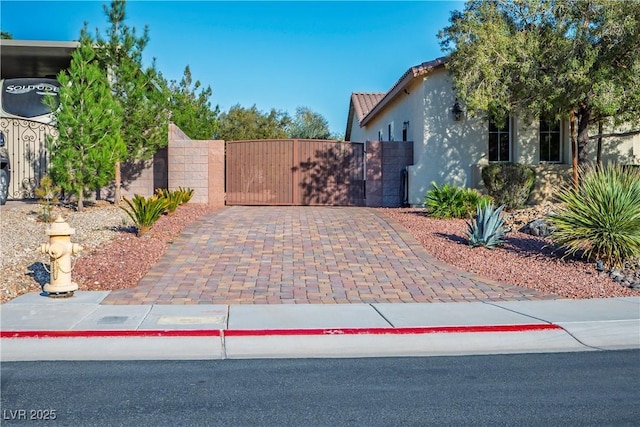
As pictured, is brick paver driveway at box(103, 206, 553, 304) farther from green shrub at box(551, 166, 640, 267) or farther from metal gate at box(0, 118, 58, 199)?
metal gate at box(0, 118, 58, 199)

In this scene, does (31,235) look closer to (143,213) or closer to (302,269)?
(143,213)

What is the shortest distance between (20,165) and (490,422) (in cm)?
1639

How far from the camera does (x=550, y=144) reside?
19.8 meters

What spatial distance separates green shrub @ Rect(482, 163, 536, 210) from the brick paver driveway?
13.3 feet

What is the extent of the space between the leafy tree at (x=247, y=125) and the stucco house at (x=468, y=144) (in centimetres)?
2440

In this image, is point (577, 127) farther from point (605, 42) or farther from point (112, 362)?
point (112, 362)

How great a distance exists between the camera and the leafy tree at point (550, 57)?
15.1 m

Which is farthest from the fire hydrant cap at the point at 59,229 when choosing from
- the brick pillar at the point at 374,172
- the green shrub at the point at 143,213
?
the brick pillar at the point at 374,172

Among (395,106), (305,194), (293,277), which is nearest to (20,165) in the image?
(305,194)

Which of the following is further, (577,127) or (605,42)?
(577,127)

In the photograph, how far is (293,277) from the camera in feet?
36.3

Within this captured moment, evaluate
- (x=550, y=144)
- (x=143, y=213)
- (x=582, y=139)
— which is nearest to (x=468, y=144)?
(x=550, y=144)

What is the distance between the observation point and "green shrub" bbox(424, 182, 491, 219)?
1634 cm

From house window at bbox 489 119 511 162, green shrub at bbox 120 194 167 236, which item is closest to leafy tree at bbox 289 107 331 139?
house window at bbox 489 119 511 162
